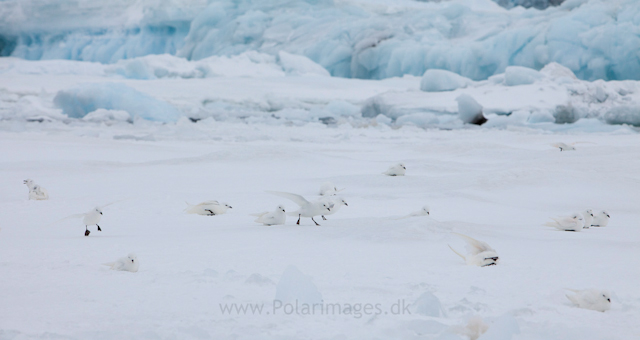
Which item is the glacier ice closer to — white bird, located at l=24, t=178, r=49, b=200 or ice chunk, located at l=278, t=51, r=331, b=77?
ice chunk, located at l=278, t=51, r=331, b=77

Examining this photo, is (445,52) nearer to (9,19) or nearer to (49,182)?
(49,182)

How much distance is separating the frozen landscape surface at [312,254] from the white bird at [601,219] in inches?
2.4

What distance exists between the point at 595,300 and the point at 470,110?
31.7ft

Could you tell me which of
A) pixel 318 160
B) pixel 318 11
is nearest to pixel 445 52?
pixel 318 11

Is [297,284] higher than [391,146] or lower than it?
higher

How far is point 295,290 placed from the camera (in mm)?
1296

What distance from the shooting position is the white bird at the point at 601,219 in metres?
Answer: 2.62

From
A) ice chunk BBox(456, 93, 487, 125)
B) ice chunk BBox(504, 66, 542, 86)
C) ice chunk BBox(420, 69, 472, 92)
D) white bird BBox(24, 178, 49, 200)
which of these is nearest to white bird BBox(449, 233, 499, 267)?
white bird BBox(24, 178, 49, 200)

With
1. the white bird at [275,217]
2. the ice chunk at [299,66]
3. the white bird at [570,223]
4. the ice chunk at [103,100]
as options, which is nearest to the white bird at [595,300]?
the white bird at [570,223]

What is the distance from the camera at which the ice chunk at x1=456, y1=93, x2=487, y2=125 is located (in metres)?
10.5

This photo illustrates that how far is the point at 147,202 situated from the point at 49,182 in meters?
1.23

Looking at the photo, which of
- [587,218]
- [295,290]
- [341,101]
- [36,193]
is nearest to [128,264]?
[295,290]

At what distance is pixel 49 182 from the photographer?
3.76 meters

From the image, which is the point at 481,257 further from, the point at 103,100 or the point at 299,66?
the point at 299,66
